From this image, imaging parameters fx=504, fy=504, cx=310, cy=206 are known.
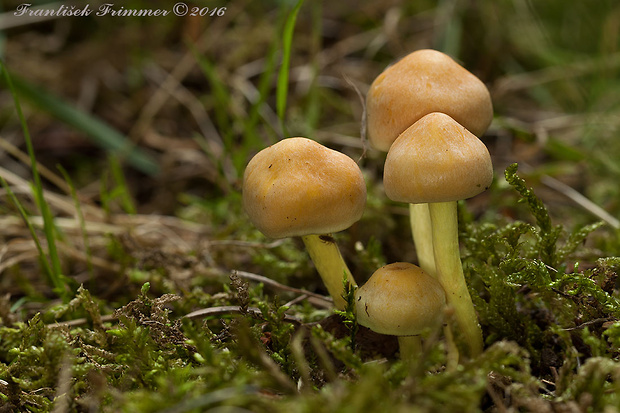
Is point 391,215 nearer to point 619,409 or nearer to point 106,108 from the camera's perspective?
point 619,409

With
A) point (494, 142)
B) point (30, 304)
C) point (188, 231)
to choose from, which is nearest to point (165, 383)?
point (30, 304)

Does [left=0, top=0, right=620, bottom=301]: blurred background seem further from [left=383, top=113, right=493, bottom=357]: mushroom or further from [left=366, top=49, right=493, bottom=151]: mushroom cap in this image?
[left=383, top=113, right=493, bottom=357]: mushroom

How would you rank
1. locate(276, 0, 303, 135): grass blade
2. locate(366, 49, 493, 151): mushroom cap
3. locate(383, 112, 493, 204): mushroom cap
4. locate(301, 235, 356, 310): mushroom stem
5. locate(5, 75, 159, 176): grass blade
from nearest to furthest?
locate(383, 112, 493, 204): mushroom cap < locate(366, 49, 493, 151): mushroom cap < locate(301, 235, 356, 310): mushroom stem < locate(276, 0, 303, 135): grass blade < locate(5, 75, 159, 176): grass blade

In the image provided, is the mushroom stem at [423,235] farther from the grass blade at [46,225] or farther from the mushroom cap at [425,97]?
the grass blade at [46,225]

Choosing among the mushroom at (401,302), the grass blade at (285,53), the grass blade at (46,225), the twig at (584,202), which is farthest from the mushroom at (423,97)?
the grass blade at (46,225)

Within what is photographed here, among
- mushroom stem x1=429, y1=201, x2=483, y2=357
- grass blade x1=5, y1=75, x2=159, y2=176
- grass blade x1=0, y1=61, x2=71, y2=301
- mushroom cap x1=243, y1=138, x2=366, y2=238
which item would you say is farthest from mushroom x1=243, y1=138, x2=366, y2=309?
grass blade x1=5, y1=75, x2=159, y2=176

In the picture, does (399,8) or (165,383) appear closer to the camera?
(165,383)
